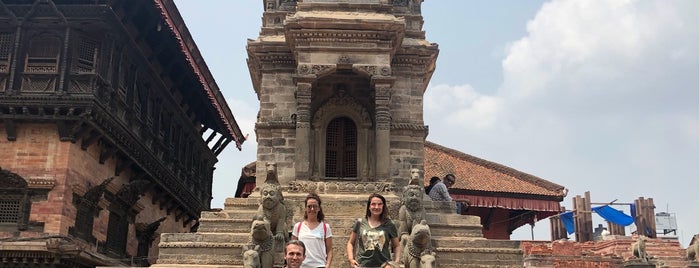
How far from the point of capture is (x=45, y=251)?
18.1 metres

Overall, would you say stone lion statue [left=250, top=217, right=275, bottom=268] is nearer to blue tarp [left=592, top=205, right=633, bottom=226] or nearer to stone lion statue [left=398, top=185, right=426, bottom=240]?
stone lion statue [left=398, top=185, right=426, bottom=240]

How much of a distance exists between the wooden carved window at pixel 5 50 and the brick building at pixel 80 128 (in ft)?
0.09

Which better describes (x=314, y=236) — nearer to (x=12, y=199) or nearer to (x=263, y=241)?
(x=263, y=241)

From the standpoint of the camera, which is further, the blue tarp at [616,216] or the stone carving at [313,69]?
the blue tarp at [616,216]

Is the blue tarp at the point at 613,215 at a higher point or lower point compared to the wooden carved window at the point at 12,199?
higher

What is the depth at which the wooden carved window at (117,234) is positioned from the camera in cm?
2223

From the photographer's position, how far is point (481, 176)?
1266 inches

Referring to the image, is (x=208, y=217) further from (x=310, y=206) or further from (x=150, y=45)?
(x=150, y=45)

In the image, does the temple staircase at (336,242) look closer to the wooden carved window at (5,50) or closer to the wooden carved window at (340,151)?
the wooden carved window at (340,151)

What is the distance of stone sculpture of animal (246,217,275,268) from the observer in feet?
38.7

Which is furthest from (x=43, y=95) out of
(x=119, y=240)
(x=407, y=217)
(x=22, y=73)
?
(x=407, y=217)

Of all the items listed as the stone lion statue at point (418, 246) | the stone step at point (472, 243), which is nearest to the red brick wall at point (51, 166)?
the stone step at point (472, 243)

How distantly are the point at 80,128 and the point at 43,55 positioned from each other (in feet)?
8.56

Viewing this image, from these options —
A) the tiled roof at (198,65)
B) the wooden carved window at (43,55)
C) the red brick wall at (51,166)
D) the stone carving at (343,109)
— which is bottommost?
the red brick wall at (51,166)
